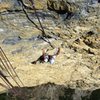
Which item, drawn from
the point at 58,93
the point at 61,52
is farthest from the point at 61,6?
the point at 58,93

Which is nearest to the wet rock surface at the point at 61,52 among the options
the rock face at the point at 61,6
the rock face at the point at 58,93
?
the rock face at the point at 58,93

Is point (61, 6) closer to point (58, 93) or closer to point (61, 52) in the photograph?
point (61, 52)

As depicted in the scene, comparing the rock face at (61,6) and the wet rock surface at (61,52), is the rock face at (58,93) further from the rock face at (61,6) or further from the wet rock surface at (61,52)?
the rock face at (61,6)

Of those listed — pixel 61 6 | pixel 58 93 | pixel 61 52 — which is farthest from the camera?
pixel 61 52

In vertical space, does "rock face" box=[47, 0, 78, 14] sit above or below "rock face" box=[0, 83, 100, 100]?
above

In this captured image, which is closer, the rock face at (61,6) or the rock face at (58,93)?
the rock face at (61,6)

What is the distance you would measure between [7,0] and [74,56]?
3892mm

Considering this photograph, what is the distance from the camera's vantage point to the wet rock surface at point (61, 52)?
1445 cm

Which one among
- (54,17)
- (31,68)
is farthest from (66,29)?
(31,68)

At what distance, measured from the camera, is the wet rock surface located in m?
14.4

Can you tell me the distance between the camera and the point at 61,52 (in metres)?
15.6

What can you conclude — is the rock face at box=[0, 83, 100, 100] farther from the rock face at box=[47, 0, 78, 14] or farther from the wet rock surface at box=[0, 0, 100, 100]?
the rock face at box=[47, 0, 78, 14]

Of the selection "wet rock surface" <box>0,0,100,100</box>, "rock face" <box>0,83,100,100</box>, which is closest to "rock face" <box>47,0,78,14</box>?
"wet rock surface" <box>0,0,100,100</box>

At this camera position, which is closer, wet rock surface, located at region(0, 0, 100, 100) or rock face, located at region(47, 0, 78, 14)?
rock face, located at region(47, 0, 78, 14)
